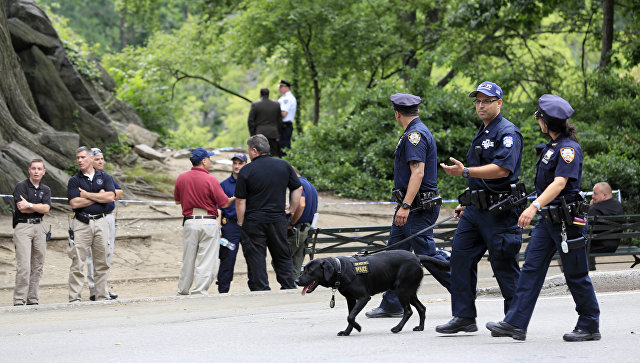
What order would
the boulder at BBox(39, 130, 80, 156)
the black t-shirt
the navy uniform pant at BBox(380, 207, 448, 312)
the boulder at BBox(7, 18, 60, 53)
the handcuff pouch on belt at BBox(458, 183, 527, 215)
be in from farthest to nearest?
the boulder at BBox(7, 18, 60, 53), the boulder at BBox(39, 130, 80, 156), the black t-shirt, the navy uniform pant at BBox(380, 207, 448, 312), the handcuff pouch on belt at BBox(458, 183, 527, 215)

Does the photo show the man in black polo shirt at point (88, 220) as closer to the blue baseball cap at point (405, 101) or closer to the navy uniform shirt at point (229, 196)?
the navy uniform shirt at point (229, 196)

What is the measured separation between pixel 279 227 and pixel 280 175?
666 millimetres

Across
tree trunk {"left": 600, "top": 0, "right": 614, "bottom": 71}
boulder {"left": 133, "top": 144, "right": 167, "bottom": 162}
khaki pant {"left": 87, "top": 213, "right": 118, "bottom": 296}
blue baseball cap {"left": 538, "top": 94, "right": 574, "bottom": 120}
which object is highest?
tree trunk {"left": 600, "top": 0, "right": 614, "bottom": 71}

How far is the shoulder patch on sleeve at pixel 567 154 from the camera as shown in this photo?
631 centimetres

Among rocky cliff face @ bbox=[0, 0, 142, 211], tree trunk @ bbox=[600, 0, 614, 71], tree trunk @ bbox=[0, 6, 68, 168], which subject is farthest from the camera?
tree trunk @ bbox=[600, 0, 614, 71]

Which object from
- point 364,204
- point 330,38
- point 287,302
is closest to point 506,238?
point 287,302

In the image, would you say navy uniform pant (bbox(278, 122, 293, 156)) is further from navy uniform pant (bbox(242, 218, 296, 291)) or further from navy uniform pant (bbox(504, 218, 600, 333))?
navy uniform pant (bbox(504, 218, 600, 333))

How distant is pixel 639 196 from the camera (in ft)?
62.4

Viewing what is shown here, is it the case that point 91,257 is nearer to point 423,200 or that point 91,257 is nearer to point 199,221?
point 199,221

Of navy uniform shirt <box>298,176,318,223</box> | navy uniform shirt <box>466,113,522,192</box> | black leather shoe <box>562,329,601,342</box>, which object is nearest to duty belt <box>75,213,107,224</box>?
navy uniform shirt <box>298,176,318,223</box>

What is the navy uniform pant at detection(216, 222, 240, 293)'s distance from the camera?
1145 centimetres

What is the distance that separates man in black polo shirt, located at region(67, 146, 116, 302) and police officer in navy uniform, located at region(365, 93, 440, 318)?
4.65m

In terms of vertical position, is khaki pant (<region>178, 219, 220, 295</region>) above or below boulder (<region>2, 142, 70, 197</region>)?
below

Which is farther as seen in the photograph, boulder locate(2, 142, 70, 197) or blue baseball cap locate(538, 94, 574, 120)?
boulder locate(2, 142, 70, 197)
